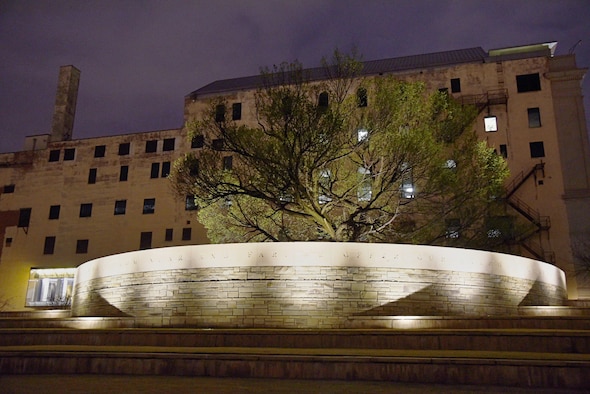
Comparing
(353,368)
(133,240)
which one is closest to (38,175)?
(133,240)

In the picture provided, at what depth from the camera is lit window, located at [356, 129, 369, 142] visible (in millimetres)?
18372

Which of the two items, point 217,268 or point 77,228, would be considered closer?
point 217,268

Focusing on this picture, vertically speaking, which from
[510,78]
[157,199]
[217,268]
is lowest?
[217,268]

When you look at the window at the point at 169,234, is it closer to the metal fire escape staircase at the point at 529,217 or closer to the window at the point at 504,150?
the metal fire escape staircase at the point at 529,217

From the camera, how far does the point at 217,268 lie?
523 inches

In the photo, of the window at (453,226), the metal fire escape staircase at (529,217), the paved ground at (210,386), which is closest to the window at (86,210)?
the window at (453,226)

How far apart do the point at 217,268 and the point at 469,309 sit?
22.0 feet

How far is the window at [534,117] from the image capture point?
2934 cm

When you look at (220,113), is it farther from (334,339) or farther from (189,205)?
(189,205)

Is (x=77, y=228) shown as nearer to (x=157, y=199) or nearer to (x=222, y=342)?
(x=157, y=199)

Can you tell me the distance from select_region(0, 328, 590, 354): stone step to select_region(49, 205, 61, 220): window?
2634 centimetres

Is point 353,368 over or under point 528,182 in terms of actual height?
under

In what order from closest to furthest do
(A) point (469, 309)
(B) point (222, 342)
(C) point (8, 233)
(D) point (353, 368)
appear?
(D) point (353, 368)
(B) point (222, 342)
(A) point (469, 309)
(C) point (8, 233)

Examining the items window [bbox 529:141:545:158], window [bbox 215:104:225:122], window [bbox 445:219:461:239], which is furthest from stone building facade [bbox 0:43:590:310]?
window [bbox 215:104:225:122]
